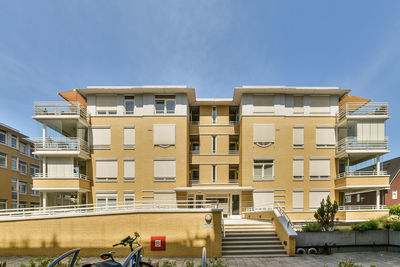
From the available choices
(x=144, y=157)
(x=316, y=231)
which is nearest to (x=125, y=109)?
(x=144, y=157)

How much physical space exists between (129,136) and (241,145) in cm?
990

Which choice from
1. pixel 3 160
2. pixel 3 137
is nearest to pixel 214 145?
pixel 3 160

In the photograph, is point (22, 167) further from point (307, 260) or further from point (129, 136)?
point (307, 260)

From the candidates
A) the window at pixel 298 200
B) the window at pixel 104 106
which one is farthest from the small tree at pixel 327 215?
the window at pixel 104 106

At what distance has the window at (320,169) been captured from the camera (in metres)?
20.7

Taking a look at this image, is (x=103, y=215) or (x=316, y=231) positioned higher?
(x=103, y=215)

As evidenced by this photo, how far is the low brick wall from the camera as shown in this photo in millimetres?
11594

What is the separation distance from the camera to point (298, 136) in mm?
21047

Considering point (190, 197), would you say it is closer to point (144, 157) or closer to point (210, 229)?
point (144, 157)

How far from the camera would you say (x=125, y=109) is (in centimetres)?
2127

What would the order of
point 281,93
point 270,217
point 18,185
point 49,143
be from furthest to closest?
point 18,185, point 281,93, point 49,143, point 270,217

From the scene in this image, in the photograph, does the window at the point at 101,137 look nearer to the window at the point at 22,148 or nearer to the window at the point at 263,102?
the window at the point at 263,102

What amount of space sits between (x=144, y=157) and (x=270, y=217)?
11.2m

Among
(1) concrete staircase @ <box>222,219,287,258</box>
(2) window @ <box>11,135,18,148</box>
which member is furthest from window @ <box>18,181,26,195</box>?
(1) concrete staircase @ <box>222,219,287,258</box>
